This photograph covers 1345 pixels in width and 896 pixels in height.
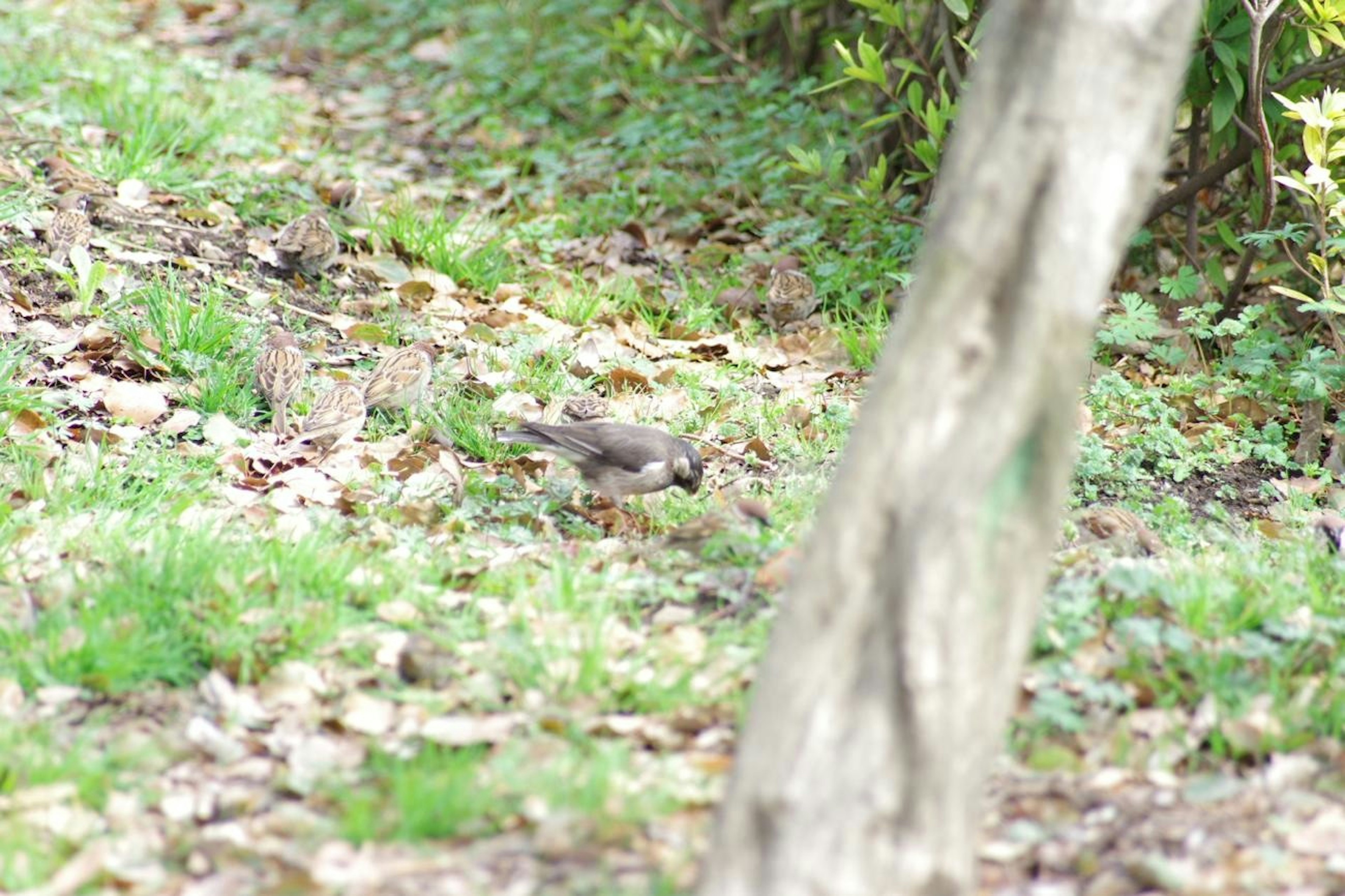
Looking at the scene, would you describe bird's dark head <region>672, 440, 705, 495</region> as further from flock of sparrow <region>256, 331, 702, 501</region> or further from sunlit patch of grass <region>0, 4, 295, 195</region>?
sunlit patch of grass <region>0, 4, 295, 195</region>

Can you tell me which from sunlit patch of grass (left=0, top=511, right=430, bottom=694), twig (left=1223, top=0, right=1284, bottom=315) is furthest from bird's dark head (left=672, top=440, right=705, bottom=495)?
twig (left=1223, top=0, right=1284, bottom=315)

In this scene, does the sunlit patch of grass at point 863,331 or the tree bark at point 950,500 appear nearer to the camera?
the tree bark at point 950,500

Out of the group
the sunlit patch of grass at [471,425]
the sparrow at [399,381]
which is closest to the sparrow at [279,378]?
the sparrow at [399,381]

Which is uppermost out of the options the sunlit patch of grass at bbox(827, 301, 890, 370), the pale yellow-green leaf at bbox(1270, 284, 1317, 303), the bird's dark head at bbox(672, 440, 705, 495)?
the pale yellow-green leaf at bbox(1270, 284, 1317, 303)

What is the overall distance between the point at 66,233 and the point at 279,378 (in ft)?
5.46

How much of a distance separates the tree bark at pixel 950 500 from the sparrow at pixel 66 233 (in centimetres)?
512

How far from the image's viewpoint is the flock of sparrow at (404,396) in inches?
200

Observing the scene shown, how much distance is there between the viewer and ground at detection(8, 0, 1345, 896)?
3.19m

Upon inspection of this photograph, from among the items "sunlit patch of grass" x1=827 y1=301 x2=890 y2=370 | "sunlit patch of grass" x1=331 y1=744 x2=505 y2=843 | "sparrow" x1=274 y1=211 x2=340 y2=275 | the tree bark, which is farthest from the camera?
"sparrow" x1=274 y1=211 x2=340 y2=275

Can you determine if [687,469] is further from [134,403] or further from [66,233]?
[66,233]

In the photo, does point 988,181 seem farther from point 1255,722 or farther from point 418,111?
point 418,111

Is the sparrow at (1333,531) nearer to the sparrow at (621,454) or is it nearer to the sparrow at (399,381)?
the sparrow at (621,454)

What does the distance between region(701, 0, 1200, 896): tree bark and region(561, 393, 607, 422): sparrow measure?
3246 mm

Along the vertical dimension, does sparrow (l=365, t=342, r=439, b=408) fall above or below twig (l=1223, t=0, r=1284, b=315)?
below
